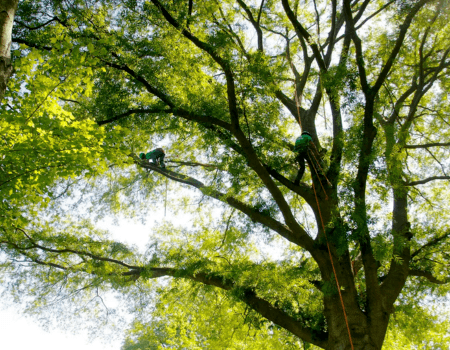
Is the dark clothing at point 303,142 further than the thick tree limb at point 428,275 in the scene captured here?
No

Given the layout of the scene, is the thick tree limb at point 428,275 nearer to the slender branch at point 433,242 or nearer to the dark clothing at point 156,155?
the slender branch at point 433,242

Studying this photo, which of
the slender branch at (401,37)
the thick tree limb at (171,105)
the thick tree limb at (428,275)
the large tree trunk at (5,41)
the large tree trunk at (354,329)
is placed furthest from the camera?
the thick tree limb at (428,275)

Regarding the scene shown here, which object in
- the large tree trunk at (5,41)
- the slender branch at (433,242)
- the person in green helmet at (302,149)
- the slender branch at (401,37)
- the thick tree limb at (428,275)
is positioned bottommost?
the large tree trunk at (5,41)

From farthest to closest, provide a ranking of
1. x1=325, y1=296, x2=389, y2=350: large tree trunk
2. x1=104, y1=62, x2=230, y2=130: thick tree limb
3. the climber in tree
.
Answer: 1. the climber in tree
2. x1=104, y1=62, x2=230, y2=130: thick tree limb
3. x1=325, y1=296, x2=389, y2=350: large tree trunk

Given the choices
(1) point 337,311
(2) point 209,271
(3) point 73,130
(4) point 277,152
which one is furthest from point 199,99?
(1) point 337,311

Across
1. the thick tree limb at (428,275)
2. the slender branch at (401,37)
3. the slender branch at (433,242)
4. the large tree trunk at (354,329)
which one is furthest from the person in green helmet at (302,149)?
the thick tree limb at (428,275)

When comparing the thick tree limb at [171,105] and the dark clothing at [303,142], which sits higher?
the dark clothing at [303,142]

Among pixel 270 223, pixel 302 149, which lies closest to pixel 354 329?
pixel 270 223

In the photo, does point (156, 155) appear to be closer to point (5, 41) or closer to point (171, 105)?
point (171, 105)

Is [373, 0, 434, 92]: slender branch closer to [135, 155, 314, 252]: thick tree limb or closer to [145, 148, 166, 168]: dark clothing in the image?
[135, 155, 314, 252]: thick tree limb

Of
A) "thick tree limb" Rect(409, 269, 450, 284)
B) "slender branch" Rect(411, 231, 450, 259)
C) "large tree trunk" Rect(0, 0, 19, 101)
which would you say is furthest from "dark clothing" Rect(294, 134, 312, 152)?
"large tree trunk" Rect(0, 0, 19, 101)

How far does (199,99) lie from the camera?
6254 millimetres

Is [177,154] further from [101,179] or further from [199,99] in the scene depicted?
[199,99]

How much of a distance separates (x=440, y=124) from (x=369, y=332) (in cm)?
585
